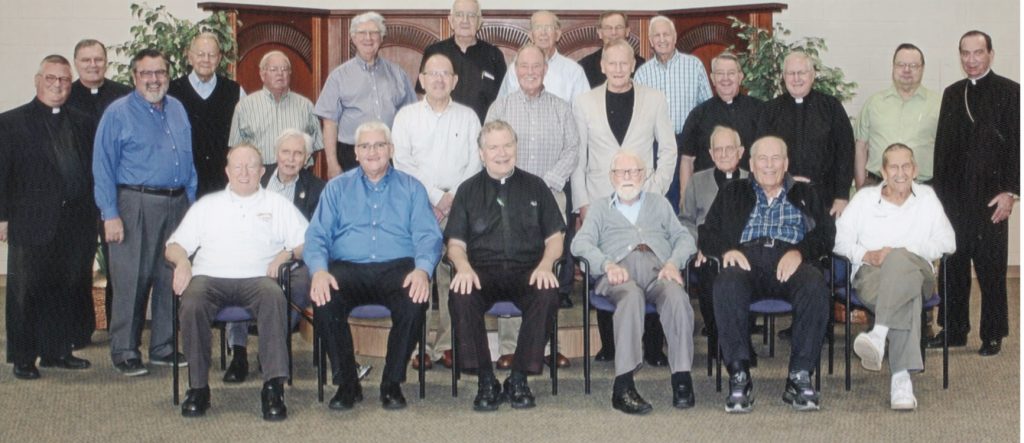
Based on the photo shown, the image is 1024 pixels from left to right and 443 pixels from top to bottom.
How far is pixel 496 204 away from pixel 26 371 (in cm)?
217

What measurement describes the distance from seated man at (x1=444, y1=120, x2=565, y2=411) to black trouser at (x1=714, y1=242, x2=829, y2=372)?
67cm

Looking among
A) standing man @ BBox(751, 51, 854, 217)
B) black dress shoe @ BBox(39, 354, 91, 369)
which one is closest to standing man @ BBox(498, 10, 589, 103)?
standing man @ BBox(751, 51, 854, 217)

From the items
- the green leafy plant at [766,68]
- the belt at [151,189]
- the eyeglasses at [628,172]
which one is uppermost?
the green leafy plant at [766,68]

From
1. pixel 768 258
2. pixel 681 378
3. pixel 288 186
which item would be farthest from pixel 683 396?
pixel 288 186

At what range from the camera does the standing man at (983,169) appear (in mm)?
5602

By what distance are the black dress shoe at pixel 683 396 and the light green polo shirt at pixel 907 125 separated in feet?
5.98

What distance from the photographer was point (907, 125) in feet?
19.2

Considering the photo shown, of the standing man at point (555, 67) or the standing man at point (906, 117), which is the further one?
the standing man at point (555, 67)

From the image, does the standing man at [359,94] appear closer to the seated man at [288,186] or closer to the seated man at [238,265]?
the seated man at [288,186]

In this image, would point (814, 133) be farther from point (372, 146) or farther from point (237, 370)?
point (237, 370)

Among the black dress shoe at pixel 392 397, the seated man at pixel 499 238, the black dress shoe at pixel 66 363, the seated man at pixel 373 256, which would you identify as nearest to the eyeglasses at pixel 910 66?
the seated man at pixel 499 238

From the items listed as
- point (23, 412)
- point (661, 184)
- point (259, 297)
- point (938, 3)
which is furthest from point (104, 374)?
point (938, 3)

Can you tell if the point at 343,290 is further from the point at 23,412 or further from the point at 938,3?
the point at 938,3

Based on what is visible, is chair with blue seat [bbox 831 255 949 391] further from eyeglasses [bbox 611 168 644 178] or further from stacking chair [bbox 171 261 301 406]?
stacking chair [bbox 171 261 301 406]
